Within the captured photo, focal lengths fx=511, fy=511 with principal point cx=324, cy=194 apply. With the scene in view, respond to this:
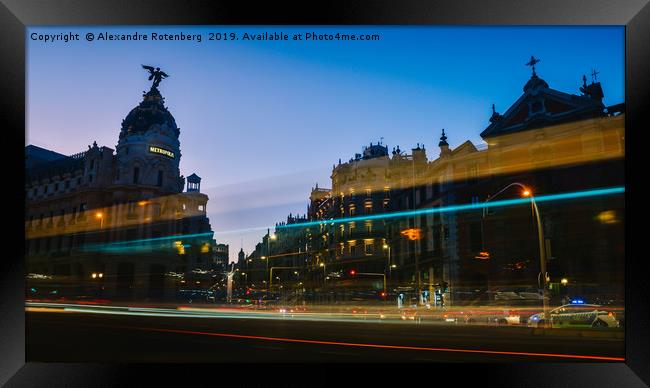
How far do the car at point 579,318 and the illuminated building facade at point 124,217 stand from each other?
19229mm

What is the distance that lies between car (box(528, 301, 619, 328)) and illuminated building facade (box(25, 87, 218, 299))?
1923 centimetres

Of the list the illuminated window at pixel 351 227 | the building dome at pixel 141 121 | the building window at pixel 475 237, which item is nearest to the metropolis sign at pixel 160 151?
the building dome at pixel 141 121

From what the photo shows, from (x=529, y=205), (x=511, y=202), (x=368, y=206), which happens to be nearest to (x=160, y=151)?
(x=368, y=206)

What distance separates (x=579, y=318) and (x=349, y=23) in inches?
495

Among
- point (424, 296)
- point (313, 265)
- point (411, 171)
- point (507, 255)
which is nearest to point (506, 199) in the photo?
point (507, 255)

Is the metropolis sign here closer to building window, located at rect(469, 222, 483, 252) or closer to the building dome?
the building dome

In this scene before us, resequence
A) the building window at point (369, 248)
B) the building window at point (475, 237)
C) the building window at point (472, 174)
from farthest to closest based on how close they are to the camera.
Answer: the building window at point (369, 248), the building window at point (472, 174), the building window at point (475, 237)

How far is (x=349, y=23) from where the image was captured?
21.4 feet

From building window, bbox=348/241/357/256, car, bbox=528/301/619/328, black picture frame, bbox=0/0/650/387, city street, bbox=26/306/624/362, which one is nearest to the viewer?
black picture frame, bbox=0/0/650/387

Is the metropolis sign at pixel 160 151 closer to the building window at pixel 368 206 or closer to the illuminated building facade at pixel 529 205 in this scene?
the illuminated building facade at pixel 529 205

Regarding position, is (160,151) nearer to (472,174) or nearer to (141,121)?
(141,121)

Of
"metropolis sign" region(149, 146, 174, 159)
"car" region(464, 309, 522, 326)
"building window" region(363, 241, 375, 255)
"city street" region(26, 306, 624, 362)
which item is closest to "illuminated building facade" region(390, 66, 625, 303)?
→ "car" region(464, 309, 522, 326)

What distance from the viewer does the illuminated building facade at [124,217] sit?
33.2m

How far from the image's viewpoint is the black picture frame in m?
6.23
